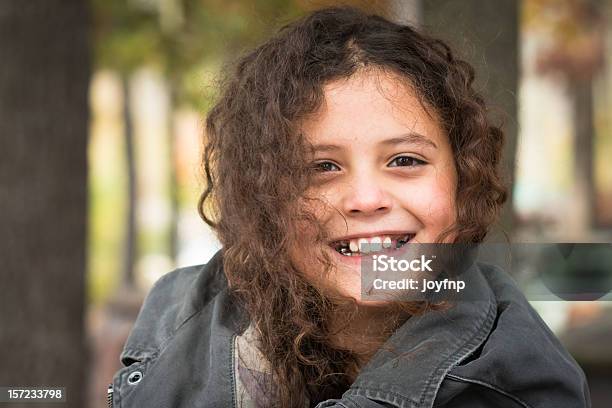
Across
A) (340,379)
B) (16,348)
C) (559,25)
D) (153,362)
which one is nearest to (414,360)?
(340,379)

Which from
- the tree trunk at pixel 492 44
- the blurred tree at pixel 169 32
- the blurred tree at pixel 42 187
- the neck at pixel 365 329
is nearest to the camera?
the neck at pixel 365 329

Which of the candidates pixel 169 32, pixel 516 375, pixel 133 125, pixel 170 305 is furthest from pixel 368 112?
pixel 133 125

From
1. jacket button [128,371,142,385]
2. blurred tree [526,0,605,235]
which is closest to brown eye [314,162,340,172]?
jacket button [128,371,142,385]

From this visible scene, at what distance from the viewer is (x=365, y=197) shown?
185 centimetres

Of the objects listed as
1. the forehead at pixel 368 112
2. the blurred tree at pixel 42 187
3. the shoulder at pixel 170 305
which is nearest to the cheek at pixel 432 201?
the forehead at pixel 368 112

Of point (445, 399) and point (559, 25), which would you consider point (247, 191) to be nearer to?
point (445, 399)

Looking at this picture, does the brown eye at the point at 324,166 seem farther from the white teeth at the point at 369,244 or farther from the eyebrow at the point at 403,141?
the white teeth at the point at 369,244

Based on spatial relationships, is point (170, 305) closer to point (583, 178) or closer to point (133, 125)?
point (583, 178)

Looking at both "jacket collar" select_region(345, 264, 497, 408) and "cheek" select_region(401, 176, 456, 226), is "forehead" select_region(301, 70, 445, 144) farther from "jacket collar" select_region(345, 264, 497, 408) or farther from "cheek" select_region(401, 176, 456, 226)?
"jacket collar" select_region(345, 264, 497, 408)

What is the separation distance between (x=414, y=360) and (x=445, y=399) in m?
0.11

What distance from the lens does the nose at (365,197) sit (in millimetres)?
1850

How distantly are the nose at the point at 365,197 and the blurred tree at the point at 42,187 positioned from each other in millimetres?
2251

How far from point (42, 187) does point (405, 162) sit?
2.35 m

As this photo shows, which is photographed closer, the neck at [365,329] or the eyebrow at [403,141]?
the eyebrow at [403,141]
